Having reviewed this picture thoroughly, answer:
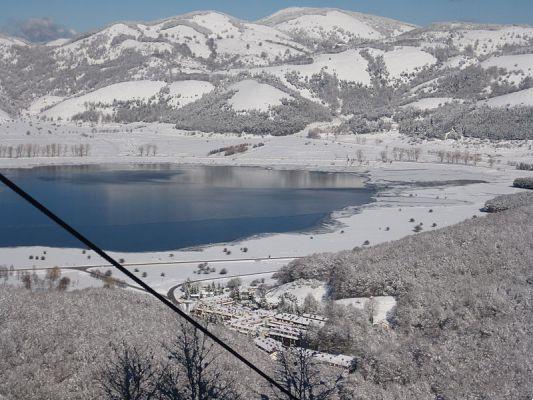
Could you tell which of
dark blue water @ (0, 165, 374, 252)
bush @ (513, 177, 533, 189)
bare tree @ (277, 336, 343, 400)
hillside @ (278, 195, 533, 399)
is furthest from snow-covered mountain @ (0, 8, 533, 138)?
bare tree @ (277, 336, 343, 400)

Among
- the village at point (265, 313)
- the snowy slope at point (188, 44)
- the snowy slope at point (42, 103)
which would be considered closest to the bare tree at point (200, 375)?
the village at point (265, 313)

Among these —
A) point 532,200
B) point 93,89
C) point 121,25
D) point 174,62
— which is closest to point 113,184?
point 532,200

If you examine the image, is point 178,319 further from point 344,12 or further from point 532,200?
point 344,12

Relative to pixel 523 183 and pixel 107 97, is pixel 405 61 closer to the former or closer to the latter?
pixel 107 97

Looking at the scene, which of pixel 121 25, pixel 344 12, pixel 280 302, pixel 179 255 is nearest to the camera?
pixel 280 302

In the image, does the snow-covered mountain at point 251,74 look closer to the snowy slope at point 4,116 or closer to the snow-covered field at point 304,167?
the snowy slope at point 4,116
